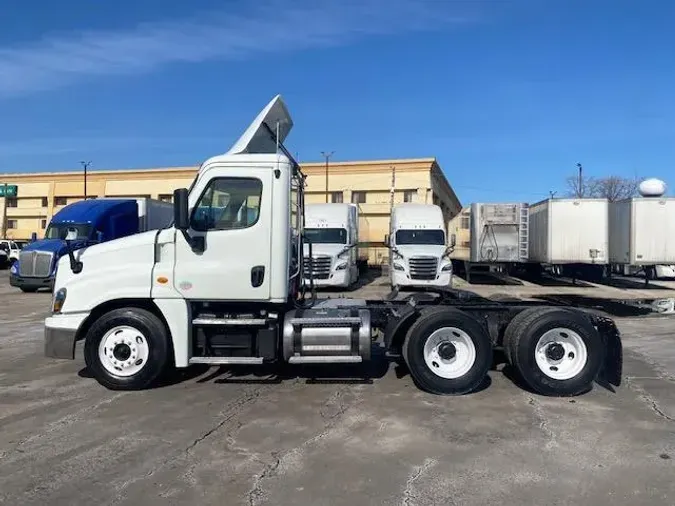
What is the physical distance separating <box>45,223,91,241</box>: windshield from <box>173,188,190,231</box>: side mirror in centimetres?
1676

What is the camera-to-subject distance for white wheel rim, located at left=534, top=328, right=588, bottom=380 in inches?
278

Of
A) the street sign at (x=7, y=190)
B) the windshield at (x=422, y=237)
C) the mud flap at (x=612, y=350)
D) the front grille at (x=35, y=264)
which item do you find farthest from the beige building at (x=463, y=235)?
the street sign at (x=7, y=190)

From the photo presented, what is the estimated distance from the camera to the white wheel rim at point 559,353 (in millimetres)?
7070

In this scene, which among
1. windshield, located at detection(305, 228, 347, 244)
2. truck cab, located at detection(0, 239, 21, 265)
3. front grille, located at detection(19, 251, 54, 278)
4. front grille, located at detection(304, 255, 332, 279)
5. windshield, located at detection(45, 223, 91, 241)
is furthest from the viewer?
truck cab, located at detection(0, 239, 21, 265)

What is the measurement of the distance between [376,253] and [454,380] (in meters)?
38.6

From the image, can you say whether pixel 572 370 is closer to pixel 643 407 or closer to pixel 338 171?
pixel 643 407

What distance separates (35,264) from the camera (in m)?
22.0

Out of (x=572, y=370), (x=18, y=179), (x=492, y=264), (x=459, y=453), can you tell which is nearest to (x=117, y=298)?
(x=459, y=453)

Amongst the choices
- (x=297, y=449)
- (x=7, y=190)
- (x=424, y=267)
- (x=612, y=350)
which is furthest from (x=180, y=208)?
(x=7, y=190)

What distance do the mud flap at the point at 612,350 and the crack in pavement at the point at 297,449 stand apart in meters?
3.25

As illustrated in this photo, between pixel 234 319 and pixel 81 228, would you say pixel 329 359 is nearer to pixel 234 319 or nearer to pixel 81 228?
pixel 234 319

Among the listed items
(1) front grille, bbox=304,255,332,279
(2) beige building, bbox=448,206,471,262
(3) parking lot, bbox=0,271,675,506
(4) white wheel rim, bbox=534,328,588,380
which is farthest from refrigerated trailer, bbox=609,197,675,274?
(4) white wheel rim, bbox=534,328,588,380

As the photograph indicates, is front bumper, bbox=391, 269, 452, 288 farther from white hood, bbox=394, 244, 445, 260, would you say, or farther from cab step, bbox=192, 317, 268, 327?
cab step, bbox=192, 317, 268, 327

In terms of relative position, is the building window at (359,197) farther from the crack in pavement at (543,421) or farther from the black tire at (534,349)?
the crack in pavement at (543,421)
